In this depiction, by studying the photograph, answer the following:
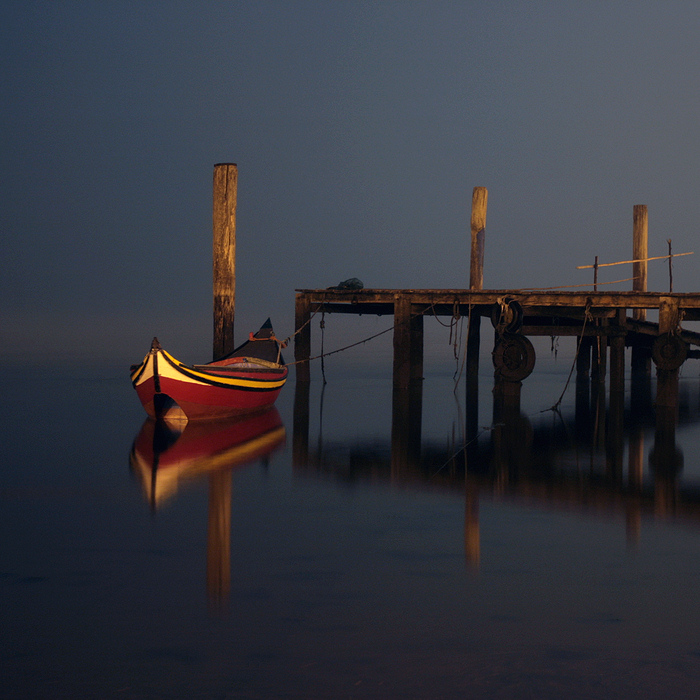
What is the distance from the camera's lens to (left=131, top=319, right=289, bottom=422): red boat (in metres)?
16.5

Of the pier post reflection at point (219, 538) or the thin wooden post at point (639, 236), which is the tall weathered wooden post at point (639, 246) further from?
the pier post reflection at point (219, 538)

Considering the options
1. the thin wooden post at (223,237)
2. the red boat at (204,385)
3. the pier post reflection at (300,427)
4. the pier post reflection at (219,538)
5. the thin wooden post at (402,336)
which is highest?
the thin wooden post at (223,237)

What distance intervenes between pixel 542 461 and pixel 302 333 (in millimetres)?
13082

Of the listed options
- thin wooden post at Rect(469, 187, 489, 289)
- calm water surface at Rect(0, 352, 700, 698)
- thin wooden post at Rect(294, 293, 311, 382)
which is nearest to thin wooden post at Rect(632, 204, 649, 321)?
thin wooden post at Rect(469, 187, 489, 289)

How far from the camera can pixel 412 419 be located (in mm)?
18984

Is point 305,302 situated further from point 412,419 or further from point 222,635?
point 222,635

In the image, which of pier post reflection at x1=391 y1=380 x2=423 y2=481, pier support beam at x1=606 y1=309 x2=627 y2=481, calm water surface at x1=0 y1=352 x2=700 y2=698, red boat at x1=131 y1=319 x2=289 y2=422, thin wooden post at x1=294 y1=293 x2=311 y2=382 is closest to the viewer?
calm water surface at x1=0 y1=352 x2=700 y2=698

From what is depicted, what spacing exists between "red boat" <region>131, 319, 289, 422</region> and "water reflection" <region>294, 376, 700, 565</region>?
3.94 ft

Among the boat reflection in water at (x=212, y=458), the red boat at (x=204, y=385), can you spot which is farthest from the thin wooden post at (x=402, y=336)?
the boat reflection in water at (x=212, y=458)

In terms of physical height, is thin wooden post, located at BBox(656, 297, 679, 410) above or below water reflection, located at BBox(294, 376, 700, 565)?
above

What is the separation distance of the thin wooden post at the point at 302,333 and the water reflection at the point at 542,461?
4.45 metres

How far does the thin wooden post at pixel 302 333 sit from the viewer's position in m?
25.2

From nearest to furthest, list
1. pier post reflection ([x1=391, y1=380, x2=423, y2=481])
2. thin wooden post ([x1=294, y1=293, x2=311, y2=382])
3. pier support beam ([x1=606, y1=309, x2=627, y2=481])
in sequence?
pier post reflection ([x1=391, y1=380, x2=423, y2=481]) → pier support beam ([x1=606, y1=309, x2=627, y2=481]) → thin wooden post ([x1=294, y1=293, x2=311, y2=382])

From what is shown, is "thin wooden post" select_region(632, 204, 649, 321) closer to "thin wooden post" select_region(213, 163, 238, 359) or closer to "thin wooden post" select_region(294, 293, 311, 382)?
"thin wooden post" select_region(294, 293, 311, 382)
